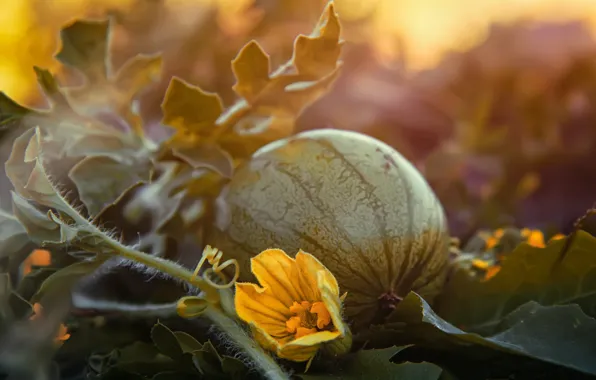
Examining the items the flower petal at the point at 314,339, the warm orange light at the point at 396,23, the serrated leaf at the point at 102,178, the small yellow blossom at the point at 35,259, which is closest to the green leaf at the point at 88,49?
the serrated leaf at the point at 102,178

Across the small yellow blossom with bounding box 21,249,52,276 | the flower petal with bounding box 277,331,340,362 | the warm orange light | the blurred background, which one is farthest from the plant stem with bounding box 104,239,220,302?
the warm orange light

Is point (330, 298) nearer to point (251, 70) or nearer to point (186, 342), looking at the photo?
point (186, 342)

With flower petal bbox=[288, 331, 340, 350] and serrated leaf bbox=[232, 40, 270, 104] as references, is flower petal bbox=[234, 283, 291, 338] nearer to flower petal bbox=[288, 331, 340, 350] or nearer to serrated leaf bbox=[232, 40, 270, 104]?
flower petal bbox=[288, 331, 340, 350]

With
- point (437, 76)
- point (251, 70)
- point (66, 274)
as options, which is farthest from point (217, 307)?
point (437, 76)

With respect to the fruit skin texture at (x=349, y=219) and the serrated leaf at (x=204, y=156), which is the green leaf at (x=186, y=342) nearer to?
the fruit skin texture at (x=349, y=219)

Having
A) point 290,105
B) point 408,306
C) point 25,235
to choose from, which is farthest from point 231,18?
point 408,306

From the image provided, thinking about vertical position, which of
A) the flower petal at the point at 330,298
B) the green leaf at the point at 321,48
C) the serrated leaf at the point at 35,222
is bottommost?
the flower petal at the point at 330,298
